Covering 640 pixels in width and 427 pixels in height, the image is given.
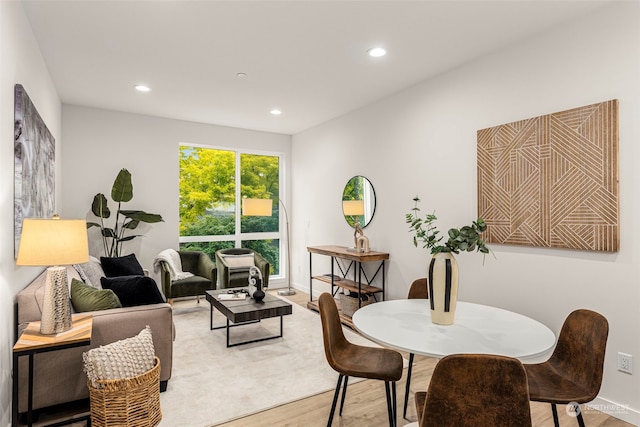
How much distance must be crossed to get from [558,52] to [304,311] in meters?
3.83

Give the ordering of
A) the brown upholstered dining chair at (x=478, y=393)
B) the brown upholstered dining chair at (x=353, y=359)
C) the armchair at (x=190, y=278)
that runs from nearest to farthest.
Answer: the brown upholstered dining chair at (x=478, y=393) < the brown upholstered dining chair at (x=353, y=359) < the armchair at (x=190, y=278)

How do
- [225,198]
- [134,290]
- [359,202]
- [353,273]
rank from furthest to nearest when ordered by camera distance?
[225,198], [353,273], [359,202], [134,290]

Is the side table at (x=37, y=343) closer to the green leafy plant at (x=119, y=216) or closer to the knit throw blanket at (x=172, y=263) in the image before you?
the knit throw blanket at (x=172, y=263)

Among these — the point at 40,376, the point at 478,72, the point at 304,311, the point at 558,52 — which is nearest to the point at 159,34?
the point at 40,376

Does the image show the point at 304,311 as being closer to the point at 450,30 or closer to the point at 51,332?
the point at 51,332

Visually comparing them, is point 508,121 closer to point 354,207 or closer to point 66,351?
point 354,207

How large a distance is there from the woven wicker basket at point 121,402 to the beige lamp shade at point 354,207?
3107mm

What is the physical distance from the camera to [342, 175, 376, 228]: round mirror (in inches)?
182

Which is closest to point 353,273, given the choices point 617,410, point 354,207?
point 354,207

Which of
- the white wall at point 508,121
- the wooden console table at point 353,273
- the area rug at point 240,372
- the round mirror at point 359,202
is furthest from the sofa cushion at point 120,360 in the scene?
the round mirror at point 359,202

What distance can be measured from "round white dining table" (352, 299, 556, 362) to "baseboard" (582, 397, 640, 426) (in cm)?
106

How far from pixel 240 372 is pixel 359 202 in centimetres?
250

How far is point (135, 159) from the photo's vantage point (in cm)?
520

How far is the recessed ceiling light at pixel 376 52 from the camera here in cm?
308
